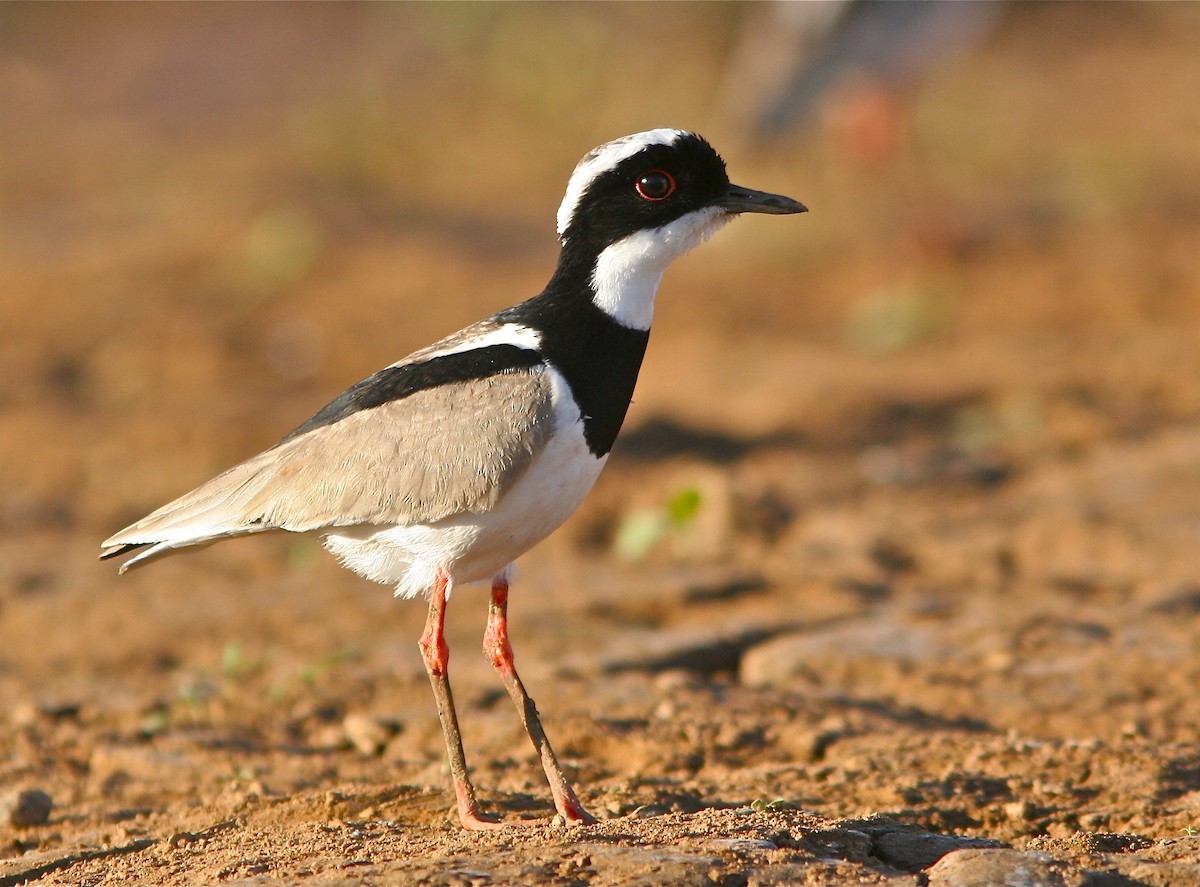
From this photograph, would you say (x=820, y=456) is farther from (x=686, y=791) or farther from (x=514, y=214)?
(x=514, y=214)

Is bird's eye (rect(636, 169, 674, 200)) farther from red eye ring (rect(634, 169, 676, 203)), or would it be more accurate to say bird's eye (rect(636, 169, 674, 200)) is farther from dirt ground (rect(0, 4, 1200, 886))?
dirt ground (rect(0, 4, 1200, 886))

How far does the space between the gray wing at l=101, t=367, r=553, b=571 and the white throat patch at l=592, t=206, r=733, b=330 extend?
36cm

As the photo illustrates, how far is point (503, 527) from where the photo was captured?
14.8 ft

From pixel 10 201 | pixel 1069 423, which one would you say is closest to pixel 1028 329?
pixel 1069 423

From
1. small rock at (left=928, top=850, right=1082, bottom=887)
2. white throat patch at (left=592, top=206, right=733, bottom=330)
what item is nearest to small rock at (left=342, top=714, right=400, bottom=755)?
white throat patch at (left=592, top=206, right=733, bottom=330)

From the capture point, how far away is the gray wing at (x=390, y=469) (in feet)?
14.6

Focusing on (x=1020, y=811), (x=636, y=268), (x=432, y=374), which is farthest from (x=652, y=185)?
(x=1020, y=811)

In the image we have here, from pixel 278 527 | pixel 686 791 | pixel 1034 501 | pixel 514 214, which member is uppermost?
pixel 514 214

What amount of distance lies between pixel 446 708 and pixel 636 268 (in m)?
1.51

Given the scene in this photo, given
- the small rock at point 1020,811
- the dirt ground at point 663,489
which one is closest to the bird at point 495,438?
the dirt ground at point 663,489

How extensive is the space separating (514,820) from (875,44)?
30.2ft

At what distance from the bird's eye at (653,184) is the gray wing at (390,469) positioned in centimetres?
71

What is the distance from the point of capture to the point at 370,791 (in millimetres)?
4801

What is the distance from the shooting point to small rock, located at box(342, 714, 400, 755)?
5657mm
